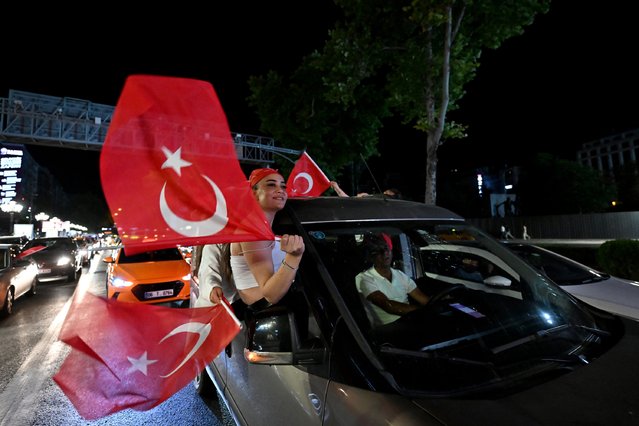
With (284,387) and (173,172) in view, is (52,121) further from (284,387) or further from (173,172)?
(284,387)

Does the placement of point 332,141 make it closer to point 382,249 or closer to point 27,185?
point 382,249

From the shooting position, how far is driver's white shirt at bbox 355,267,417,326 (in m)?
2.22

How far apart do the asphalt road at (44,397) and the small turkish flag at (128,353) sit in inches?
61.5

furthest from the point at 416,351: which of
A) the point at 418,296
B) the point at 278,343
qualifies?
the point at 418,296

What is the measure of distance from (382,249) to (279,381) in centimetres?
124

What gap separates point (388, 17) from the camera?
428 inches

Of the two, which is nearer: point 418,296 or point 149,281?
point 418,296

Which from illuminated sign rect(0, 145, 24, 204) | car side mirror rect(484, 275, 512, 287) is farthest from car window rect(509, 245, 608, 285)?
illuminated sign rect(0, 145, 24, 204)

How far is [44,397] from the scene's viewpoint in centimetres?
386

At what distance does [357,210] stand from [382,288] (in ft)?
2.02

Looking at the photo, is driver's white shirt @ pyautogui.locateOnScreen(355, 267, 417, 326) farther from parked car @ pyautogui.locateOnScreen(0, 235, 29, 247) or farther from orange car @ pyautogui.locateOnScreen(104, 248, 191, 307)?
parked car @ pyautogui.locateOnScreen(0, 235, 29, 247)

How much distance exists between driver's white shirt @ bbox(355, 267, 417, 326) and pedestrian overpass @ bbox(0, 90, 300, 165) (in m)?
20.0

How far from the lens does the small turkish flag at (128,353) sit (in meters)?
1.83

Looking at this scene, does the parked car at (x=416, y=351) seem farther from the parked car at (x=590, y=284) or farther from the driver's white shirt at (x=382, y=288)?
the parked car at (x=590, y=284)
